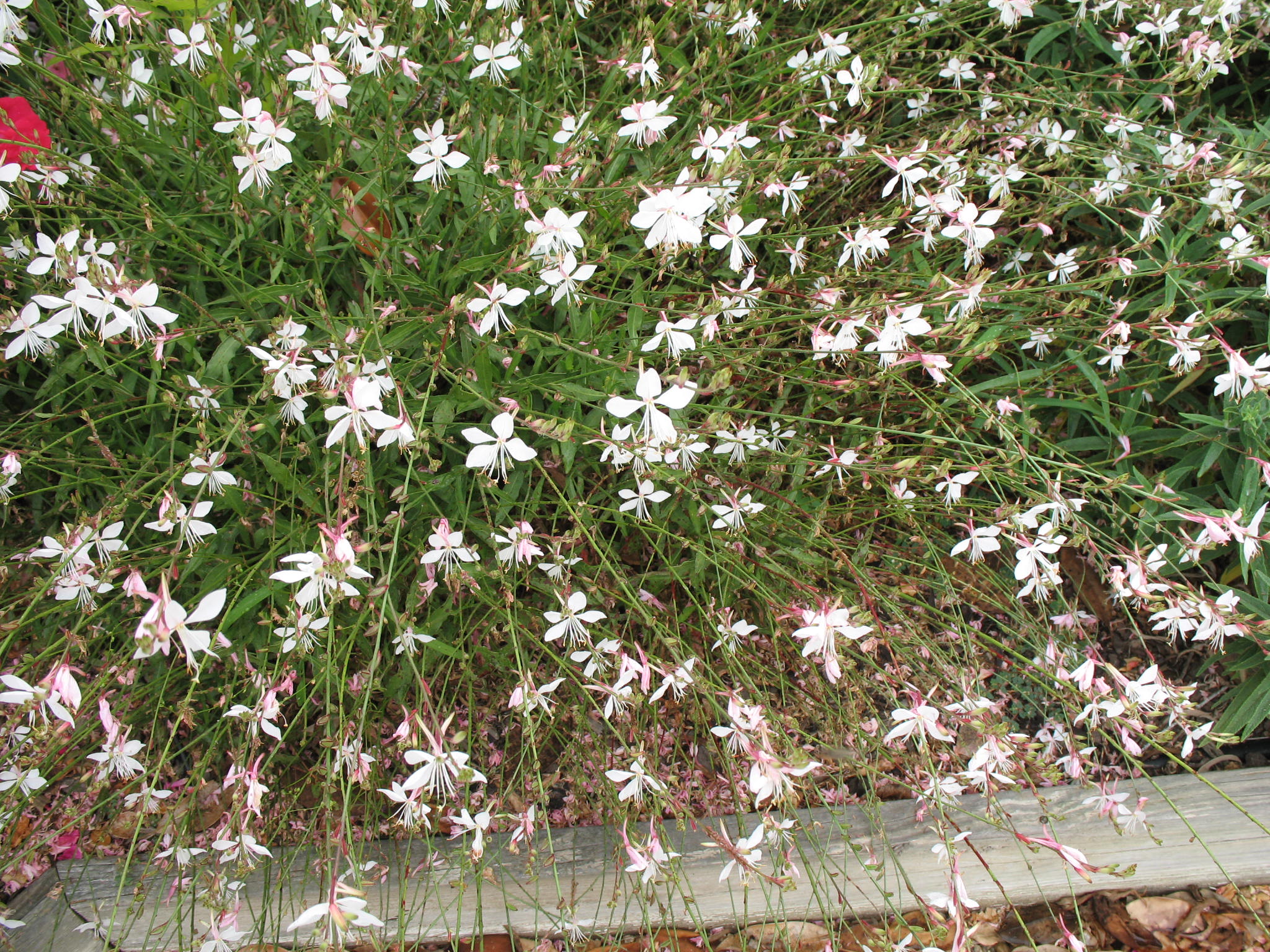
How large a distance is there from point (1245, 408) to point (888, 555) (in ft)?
2.86

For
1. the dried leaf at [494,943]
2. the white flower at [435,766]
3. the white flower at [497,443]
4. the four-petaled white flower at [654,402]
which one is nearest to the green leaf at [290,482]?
the white flower at [497,443]

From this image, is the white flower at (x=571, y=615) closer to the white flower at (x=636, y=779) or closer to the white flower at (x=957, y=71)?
the white flower at (x=636, y=779)

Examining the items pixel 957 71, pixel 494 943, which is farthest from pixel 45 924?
pixel 957 71

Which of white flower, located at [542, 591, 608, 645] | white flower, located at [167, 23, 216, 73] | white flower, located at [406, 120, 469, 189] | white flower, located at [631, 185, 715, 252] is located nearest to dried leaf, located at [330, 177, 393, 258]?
white flower, located at [406, 120, 469, 189]

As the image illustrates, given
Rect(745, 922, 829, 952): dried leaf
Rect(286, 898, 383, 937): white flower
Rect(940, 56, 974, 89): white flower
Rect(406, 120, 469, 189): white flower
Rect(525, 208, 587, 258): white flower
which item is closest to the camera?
Rect(286, 898, 383, 937): white flower

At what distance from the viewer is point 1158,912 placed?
202cm

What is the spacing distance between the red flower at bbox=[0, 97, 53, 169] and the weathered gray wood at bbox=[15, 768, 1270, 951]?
1.52 m

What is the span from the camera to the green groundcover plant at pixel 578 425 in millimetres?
1481

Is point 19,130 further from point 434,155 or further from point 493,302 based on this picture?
point 493,302

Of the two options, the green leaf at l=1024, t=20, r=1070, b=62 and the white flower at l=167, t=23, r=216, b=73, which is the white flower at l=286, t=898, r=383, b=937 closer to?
the white flower at l=167, t=23, r=216, b=73

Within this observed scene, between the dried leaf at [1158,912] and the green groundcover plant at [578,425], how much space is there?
0.35 m

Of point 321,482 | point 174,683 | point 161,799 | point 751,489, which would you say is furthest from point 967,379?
point 161,799

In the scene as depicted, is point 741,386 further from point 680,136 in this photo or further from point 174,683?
point 174,683

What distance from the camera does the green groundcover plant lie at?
1481 mm
